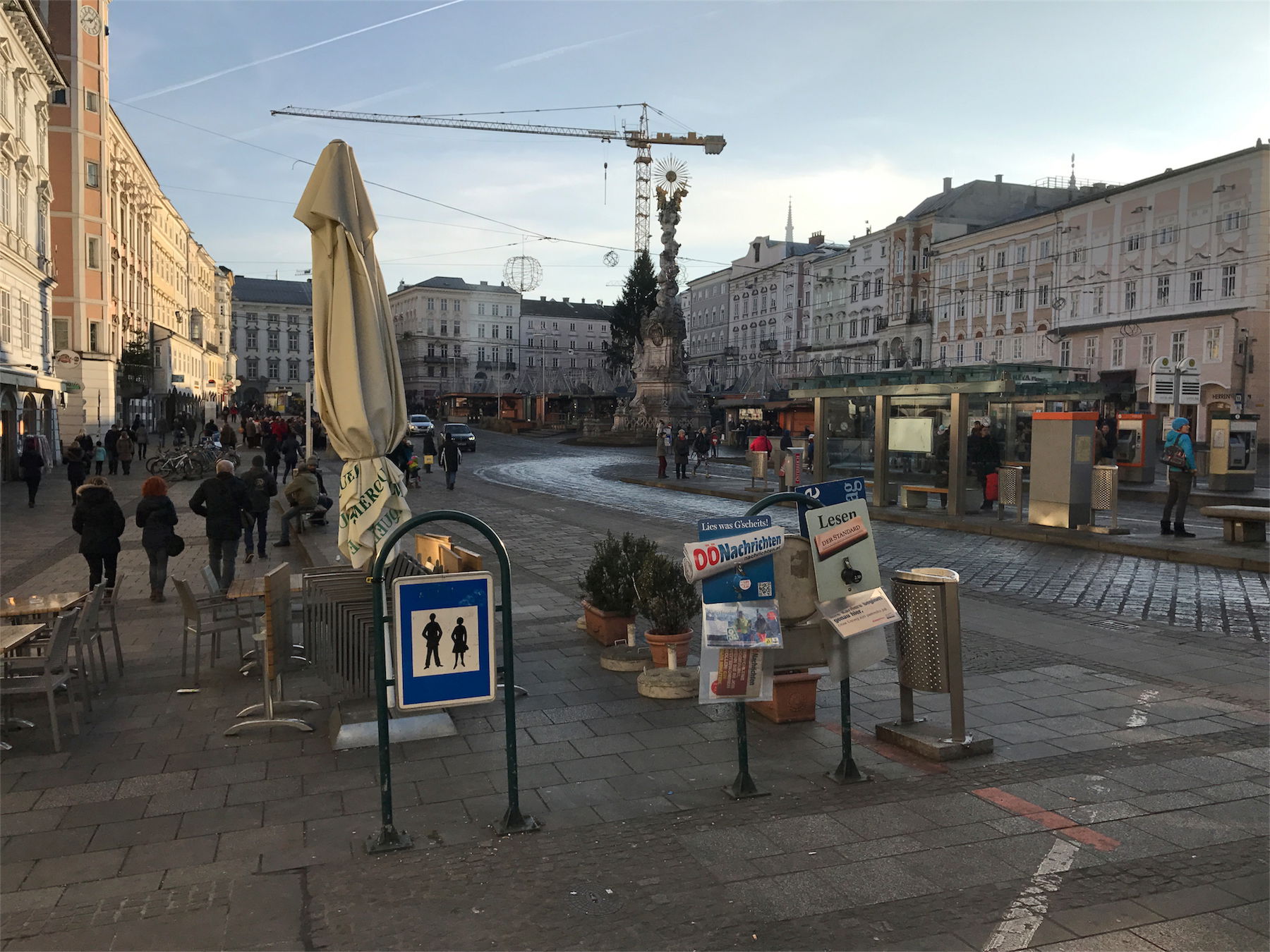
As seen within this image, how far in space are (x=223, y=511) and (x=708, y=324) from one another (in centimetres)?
9686

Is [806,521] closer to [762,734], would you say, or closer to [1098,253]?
[762,734]

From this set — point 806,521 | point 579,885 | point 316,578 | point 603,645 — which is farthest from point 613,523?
point 579,885

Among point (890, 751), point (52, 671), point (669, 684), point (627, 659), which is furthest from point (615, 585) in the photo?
point (52, 671)

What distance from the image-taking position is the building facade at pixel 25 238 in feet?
86.7

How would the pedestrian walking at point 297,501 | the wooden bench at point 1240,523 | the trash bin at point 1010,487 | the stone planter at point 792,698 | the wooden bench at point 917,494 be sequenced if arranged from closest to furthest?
the stone planter at point 792,698
the wooden bench at point 1240,523
the pedestrian walking at point 297,501
the trash bin at point 1010,487
the wooden bench at point 917,494

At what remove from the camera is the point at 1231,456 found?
76.8 feet

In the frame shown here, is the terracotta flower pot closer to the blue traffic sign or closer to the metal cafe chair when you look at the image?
the blue traffic sign

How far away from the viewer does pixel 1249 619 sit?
9.92 meters

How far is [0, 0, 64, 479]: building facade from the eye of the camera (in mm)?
26438

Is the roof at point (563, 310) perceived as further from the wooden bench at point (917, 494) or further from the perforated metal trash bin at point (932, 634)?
the perforated metal trash bin at point (932, 634)

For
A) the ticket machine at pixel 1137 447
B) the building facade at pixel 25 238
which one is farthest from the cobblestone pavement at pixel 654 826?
the building facade at pixel 25 238

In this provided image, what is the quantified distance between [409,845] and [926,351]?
65.1 metres

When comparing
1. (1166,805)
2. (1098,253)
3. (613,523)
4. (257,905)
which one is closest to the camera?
(257,905)

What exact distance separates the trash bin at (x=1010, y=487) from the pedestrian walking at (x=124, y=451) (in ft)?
82.8
